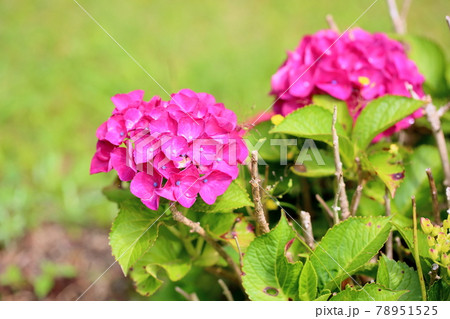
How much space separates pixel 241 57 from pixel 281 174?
2069mm

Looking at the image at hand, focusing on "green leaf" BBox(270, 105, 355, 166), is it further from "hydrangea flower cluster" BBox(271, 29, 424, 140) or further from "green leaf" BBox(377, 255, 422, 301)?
"green leaf" BBox(377, 255, 422, 301)

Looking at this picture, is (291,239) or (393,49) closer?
(291,239)

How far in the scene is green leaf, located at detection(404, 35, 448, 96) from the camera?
4.54 ft

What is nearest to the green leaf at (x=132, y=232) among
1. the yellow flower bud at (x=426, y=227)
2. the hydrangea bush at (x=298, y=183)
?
the hydrangea bush at (x=298, y=183)

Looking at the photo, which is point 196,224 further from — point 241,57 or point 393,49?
point 241,57

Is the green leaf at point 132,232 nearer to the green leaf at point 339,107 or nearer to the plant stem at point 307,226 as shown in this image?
the plant stem at point 307,226

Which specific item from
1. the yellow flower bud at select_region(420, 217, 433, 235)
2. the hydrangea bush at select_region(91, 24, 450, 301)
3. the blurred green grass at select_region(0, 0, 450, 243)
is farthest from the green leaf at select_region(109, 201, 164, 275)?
the blurred green grass at select_region(0, 0, 450, 243)

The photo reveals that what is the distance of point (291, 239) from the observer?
2.95 ft

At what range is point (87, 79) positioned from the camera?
2.96 meters

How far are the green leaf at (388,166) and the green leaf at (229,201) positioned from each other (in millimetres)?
264

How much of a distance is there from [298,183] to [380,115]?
26 cm

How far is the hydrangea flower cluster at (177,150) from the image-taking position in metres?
0.87
